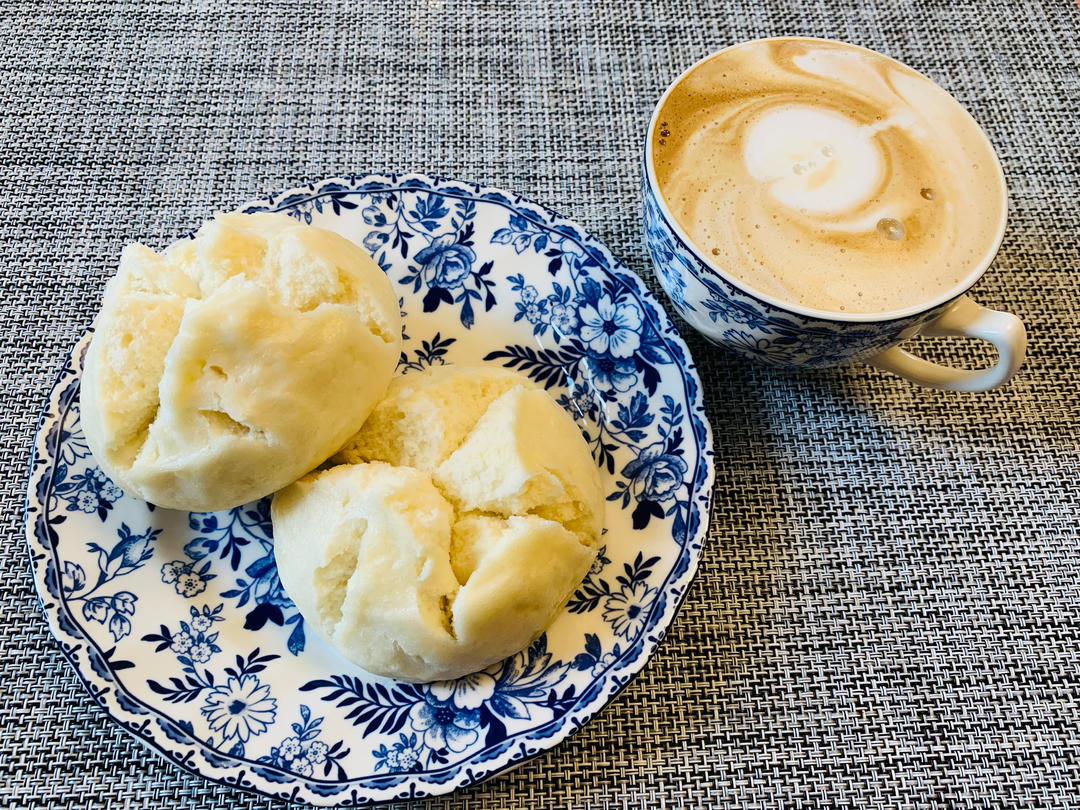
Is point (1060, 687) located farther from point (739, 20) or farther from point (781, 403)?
point (739, 20)

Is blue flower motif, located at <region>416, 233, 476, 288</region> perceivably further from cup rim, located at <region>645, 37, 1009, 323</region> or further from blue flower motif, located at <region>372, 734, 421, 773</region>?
blue flower motif, located at <region>372, 734, 421, 773</region>

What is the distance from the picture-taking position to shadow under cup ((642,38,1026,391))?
3.30ft

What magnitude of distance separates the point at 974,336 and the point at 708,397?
393mm

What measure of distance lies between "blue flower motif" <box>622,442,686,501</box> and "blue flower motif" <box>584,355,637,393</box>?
11cm

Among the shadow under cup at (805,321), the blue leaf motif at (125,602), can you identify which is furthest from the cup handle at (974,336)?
the blue leaf motif at (125,602)

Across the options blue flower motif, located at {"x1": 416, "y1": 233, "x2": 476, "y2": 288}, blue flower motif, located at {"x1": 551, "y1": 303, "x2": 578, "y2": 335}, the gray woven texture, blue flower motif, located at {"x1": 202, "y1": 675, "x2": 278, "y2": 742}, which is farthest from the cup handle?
blue flower motif, located at {"x1": 202, "y1": 675, "x2": 278, "y2": 742}

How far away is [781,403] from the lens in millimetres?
1283

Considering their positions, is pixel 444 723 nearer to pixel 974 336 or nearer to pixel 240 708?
pixel 240 708

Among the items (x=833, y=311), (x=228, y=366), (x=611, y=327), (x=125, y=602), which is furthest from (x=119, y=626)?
(x=833, y=311)

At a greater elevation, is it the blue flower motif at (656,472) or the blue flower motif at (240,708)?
the blue flower motif at (656,472)

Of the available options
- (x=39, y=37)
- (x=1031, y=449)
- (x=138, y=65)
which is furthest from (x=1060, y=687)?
(x=39, y=37)

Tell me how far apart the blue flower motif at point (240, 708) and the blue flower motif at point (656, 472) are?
0.56m

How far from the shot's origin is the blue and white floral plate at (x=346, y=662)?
0.95 m

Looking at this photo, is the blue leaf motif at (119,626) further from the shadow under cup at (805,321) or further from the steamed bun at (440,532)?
the shadow under cup at (805,321)
